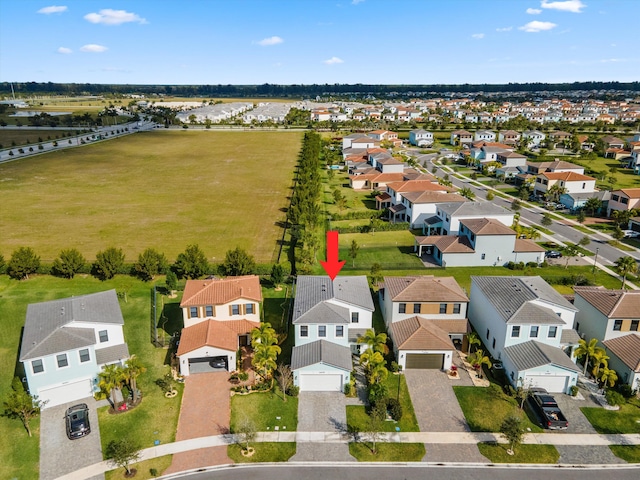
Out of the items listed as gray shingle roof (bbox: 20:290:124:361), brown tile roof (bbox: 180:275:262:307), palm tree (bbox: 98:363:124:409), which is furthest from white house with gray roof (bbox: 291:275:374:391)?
gray shingle roof (bbox: 20:290:124:361)

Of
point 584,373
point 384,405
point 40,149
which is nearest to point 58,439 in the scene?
point 384,405

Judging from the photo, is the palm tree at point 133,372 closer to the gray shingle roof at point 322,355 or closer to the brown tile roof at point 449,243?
the gray shingle roof at point 322,355

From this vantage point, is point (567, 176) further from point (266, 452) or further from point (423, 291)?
point (266, 452)

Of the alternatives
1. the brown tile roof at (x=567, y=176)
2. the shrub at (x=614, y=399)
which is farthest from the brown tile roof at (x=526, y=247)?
the brown tile roof at (x=567, y=176)

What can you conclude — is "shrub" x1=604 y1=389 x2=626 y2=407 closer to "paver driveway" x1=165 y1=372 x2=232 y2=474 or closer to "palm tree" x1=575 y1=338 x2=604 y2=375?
"palm tree" x1=575 y1=338 x2=604 y2=375

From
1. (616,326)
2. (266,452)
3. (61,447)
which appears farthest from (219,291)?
(616,326)

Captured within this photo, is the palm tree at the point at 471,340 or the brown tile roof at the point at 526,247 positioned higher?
the brown tile roof at the point at 526,247
